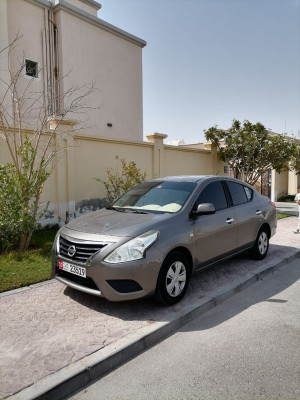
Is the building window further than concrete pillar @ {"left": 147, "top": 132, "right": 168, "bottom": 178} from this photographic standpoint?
Yes

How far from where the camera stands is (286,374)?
2.83 meters

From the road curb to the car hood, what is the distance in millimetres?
1084

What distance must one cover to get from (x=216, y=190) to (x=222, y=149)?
9.66 meters

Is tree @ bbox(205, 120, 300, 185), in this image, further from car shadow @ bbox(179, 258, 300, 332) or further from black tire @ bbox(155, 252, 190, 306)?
→ black tire @ bbox(155, 252, 190, 306)

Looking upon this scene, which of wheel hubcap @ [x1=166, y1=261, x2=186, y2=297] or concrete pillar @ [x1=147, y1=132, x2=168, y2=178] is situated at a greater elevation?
concrete pillar @ [x1=147, y1=132, x2=168, y2=178]

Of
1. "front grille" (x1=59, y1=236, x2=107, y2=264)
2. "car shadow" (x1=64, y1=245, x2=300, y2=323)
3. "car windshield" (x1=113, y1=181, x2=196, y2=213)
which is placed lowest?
"car shadow" (x1=64, y1=245, x2=300, y2=323)

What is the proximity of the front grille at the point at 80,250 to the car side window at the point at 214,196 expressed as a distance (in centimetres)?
173

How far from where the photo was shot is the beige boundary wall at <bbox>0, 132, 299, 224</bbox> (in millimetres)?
8586

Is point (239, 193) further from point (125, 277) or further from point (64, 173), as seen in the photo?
point (64, 173)

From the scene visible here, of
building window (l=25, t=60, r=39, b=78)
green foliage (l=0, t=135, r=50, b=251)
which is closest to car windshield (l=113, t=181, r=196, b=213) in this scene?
green foliage (l=0, t=135, r=50, b=251)

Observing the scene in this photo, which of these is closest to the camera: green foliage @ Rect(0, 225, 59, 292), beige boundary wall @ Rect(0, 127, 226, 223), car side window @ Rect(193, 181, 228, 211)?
green foliage @ Rect(0, 225, 59, 292)

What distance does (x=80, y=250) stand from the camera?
394 centimetres

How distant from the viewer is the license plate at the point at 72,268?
12.6ft

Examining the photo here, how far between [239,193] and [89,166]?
193 inches
